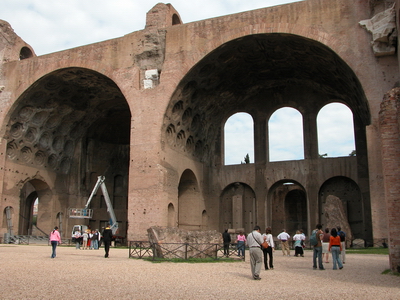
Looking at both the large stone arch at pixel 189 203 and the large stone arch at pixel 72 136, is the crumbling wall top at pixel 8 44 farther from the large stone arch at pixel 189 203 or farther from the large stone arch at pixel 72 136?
the large stone arch at pixel 189 203

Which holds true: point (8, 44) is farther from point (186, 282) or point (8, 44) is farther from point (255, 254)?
point (255, 254)

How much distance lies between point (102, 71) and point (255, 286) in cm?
1575

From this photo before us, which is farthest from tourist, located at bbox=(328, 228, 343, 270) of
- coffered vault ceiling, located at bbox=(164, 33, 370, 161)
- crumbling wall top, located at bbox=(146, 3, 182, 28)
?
crumbling wall top, located at bbox=(146, 3, 182, 28)

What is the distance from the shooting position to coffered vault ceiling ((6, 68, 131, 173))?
21938mm

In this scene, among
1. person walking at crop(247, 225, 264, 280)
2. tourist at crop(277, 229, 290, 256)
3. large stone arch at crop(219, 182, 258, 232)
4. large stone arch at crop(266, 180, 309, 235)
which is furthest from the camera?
large stone arch at crop(266, 180, 309, 235)

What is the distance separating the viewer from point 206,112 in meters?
22.8

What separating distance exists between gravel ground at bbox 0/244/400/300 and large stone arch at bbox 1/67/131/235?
13938 mm

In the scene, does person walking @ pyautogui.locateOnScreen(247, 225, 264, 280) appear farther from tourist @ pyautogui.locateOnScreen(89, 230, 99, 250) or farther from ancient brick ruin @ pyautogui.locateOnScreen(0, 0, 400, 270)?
tourist @ pyautogui.locateOnScreen(89, 230, 99, 250)

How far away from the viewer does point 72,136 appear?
26016mm

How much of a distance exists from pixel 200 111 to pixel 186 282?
15447mm

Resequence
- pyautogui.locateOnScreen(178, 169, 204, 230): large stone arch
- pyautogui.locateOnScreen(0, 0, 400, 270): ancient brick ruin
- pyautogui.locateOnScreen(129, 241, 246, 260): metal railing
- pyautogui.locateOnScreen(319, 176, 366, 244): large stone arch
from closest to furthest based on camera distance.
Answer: pyautogui.locateOnScreen(129, 241, 246, 260): metal railing, pyautogui.locateOnScreen(0, 0, 400, 270): ancient brick ruin, pyautogui.locateOnScreen(319, 176, 366, 244): large stone arch, pyautogui.locateOnScreen(178, 169, 204, 230): large stone arch

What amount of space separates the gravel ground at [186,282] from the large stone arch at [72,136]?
13.9m

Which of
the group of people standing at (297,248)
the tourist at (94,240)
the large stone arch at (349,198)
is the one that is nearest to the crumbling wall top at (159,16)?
the tourist at (94,240)

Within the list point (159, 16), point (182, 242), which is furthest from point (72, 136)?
point (182, 242)
